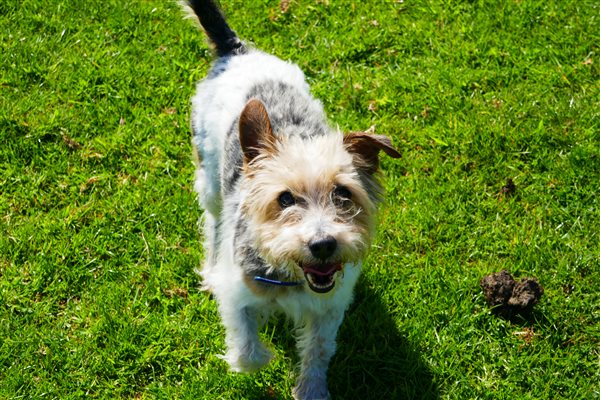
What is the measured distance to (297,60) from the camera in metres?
8.12

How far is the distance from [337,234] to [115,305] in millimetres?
2461

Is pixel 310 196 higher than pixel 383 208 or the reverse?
higher

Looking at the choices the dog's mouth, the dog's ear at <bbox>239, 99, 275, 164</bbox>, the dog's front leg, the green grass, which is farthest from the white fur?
the green grass

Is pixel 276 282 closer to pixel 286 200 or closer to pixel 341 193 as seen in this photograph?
pixel 286 200

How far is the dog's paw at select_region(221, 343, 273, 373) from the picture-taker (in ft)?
16.9

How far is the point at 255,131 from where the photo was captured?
4.79 meters

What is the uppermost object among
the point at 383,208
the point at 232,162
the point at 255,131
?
the point at 255,131

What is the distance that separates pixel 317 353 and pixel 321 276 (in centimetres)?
96

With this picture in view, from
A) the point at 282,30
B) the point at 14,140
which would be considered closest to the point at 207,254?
the point at 14,140

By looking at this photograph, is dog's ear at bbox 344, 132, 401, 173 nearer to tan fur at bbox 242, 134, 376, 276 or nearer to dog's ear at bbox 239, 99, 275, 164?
tan fur at bbox 242, 134, 376, 276

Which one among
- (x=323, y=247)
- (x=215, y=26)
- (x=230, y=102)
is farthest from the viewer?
(x=215, y=26)

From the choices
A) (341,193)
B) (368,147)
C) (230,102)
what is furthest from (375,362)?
(230,102)

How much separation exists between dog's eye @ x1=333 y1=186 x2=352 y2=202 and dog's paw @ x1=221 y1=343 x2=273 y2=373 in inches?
52.6

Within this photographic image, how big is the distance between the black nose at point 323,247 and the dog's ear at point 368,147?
2.27 feet
